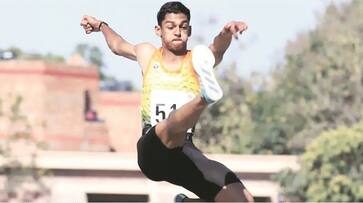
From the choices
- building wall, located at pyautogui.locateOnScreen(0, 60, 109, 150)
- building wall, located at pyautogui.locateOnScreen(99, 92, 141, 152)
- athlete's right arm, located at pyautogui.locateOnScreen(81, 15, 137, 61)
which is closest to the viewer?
athlete's right arm, located at pyautogui.locateOnScreen(81, 15, 137, 61)

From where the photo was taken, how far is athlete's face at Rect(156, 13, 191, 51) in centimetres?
1034

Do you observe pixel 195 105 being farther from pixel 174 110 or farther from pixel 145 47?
pixel 145 47

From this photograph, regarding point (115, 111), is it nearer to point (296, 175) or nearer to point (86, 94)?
point (86, 94)

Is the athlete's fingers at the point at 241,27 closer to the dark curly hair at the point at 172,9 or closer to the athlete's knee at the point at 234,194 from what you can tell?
the dark curly hair at the point at 172,9

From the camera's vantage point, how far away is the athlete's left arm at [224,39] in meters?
10.1

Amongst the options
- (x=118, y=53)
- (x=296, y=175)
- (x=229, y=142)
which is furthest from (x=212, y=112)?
(x=118, y=53)

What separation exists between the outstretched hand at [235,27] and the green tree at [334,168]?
33.1m

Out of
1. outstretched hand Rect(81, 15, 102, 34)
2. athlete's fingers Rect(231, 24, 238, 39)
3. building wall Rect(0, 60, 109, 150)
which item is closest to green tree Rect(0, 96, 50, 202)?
building wall Rect(0, 60, 109, 150)

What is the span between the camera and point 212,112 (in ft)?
192

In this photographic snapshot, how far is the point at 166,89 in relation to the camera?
34.0ft

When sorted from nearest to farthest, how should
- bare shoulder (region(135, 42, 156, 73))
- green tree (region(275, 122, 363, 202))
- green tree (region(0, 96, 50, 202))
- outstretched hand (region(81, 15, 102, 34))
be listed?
bare shoulder (region(135, 42, 156, 73)) < outstretched hand (region(81, 15, 102, 34)) < green tree (region(275, 122, 363, 202)) < green tree (region(0, 96, 50, 202))

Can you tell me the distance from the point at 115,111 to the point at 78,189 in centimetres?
2920

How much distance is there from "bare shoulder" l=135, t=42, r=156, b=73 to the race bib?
334 mm

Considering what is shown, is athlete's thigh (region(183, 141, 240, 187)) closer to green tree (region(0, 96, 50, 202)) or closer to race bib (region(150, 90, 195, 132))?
race bib (region(150, 90, 195, 132))
